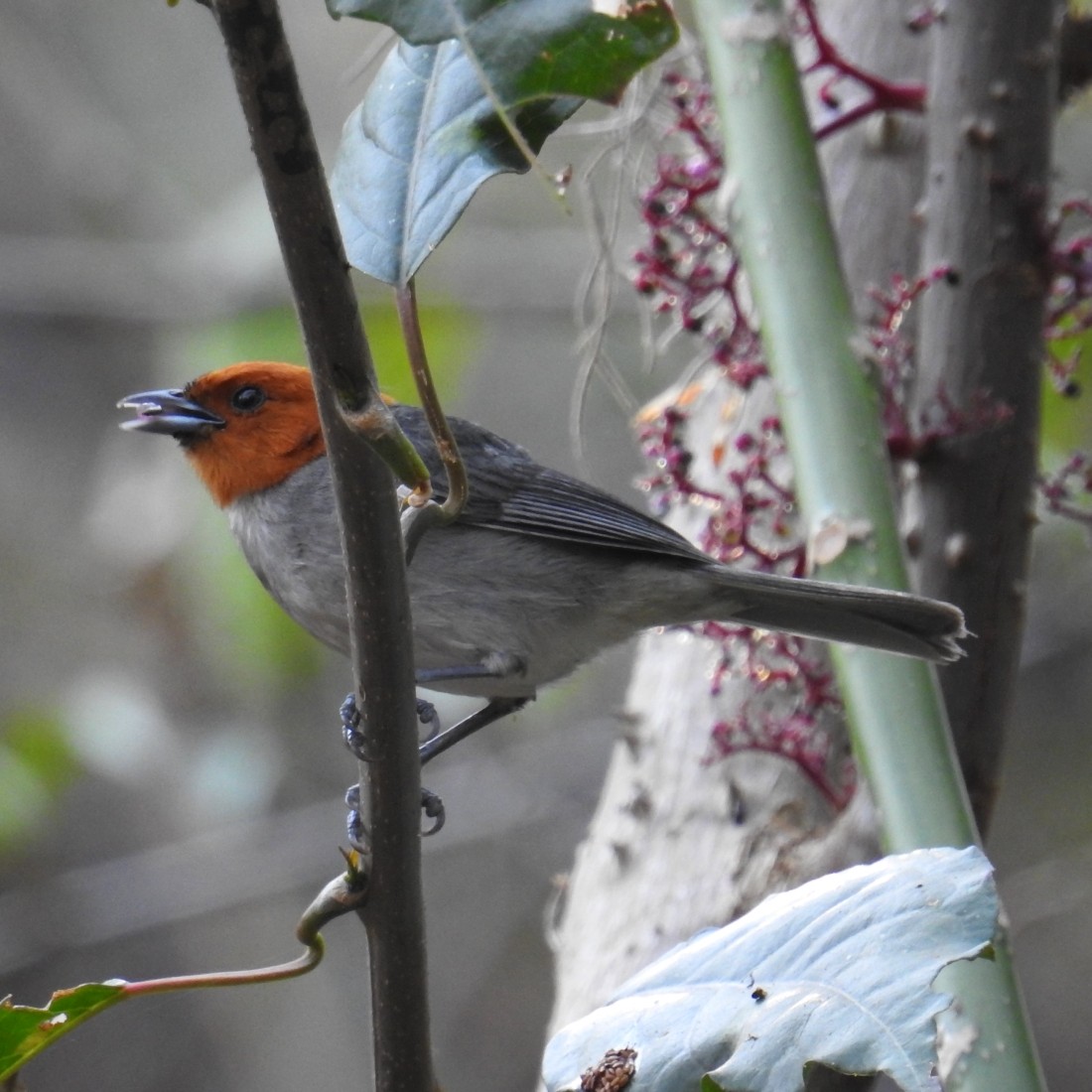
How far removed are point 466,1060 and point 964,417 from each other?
6.55 m

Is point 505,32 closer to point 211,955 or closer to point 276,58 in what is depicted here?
point 276,58

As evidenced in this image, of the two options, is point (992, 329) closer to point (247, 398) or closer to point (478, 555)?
point (478, 555)

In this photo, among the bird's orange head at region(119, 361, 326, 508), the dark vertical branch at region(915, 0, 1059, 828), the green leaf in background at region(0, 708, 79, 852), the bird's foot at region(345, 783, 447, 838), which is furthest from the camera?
the green leaf in background at region(0, 708, 79, 852)

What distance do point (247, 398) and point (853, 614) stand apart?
176cm

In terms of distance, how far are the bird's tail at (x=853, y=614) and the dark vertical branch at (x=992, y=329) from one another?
5.3 inches

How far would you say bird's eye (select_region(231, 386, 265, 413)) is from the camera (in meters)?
3.71

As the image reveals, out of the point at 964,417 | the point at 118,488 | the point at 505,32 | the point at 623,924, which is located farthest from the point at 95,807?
the point at 505,32

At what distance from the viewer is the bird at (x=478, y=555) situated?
3299 millimetres

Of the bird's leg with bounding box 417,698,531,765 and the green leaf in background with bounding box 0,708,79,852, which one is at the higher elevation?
the bird's leg with bounding box 417,698,531,765

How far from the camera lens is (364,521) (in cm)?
146

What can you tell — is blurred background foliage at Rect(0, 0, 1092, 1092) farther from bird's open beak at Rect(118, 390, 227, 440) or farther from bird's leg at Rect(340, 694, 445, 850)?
bird's leg at Rect(340, 694, 445, 850)

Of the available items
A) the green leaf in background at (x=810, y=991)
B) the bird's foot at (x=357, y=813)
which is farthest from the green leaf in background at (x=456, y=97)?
the green leaf in background at (x=810, y=991)

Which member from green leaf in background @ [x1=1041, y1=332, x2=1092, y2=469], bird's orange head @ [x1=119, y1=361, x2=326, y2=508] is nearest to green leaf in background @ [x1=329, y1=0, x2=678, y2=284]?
bird's orange head @ [x1=119, y1=361, x2=326, y2=508]

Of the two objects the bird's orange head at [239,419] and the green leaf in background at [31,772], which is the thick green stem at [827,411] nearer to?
the bird's orange head at [239,419]
